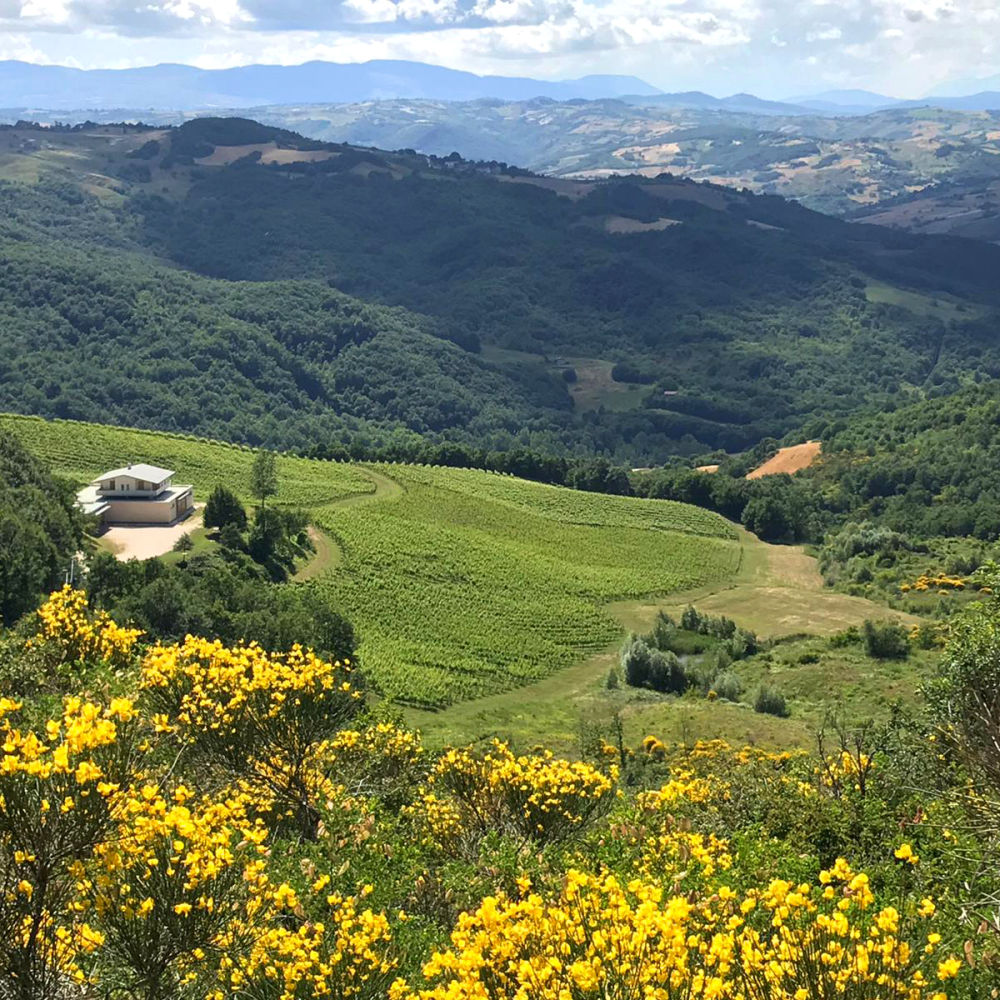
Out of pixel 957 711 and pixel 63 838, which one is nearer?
pixel 63 838

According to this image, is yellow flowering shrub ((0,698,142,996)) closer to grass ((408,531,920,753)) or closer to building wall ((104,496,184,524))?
grass ((408,531,920,753))

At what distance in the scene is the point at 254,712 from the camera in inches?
741

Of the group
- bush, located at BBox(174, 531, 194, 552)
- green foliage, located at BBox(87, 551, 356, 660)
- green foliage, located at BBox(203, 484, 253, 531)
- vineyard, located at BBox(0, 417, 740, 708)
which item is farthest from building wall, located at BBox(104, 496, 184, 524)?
vineyard, located at BBox(0, 417, 740, 708)

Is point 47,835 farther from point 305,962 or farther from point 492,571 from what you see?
point 492,571

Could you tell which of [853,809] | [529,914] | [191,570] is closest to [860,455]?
[191,570]

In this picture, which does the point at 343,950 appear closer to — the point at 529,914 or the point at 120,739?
the point at 529,914

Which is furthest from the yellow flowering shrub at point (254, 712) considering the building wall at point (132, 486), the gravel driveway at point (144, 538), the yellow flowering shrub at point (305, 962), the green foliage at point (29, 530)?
the building wall at point (132, 486)

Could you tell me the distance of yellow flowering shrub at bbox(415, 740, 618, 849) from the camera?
65.0 ft

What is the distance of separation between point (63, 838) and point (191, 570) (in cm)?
5598

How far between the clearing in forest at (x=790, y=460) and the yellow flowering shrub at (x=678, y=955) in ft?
424

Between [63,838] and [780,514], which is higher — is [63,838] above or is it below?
above

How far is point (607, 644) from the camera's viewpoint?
70812 mm

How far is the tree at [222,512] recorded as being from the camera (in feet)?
245

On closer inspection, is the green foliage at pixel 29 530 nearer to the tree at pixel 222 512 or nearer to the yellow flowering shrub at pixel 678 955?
the tree at pixel 222 512
